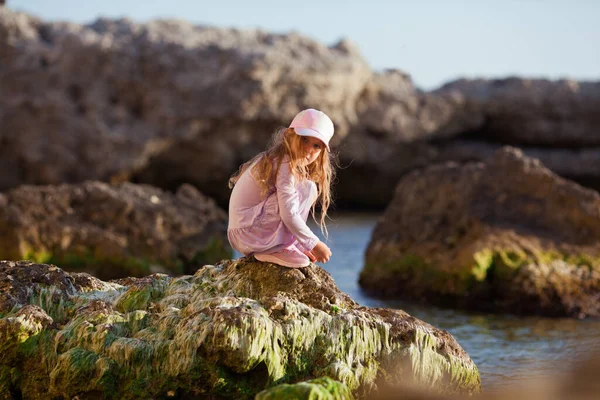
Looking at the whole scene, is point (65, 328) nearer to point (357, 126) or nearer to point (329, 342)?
point (329, 342)

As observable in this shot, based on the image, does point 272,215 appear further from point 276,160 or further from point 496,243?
point 496,243

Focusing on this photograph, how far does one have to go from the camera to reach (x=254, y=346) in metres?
4.64

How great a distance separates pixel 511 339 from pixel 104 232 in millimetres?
5186

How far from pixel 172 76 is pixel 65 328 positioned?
15606 millimetres

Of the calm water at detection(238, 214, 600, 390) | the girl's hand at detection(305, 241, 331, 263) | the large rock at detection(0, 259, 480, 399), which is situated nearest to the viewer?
the large rock at detection(0, 259, 480, 399)

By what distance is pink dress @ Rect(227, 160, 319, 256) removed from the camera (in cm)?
531

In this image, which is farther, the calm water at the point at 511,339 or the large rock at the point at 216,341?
the calm water at the point at 511,339

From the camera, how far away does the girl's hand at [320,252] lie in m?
5.40

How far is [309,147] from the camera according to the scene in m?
Answer: 5.45

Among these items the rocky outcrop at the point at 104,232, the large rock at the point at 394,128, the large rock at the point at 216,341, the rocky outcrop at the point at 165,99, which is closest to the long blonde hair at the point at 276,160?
the large rock at the point at 216,341

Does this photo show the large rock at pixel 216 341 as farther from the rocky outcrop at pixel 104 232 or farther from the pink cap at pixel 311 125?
the rocky outcrop at pixel 104 232

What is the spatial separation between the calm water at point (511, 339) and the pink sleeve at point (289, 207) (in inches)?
47.1

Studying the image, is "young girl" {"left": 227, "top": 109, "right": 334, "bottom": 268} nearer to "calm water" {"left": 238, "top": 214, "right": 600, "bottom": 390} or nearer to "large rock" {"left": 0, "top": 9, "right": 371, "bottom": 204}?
"calm water" {"left": 238, "top": 214, "right": 600, "bottom": 390}

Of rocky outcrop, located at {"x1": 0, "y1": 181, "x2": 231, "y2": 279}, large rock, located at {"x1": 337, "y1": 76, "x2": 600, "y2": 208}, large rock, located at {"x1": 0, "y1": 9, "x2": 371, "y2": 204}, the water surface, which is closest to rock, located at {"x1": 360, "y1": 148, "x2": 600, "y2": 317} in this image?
the water surface
